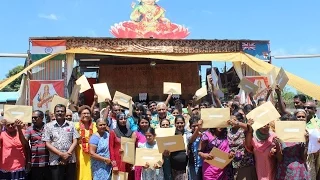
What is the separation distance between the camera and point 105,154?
17.1 ft

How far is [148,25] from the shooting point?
13.7 metres

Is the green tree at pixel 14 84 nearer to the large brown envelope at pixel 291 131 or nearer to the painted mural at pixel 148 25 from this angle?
the painted mural at pixel 148 25

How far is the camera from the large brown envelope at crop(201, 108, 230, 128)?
454cm

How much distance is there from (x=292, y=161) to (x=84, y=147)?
9.25 feet

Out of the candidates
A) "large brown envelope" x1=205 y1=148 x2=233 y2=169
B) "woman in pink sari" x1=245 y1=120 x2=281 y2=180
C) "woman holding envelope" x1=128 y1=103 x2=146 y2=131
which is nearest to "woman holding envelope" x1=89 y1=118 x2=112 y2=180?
"woman holding envelope" x1=128 y1=103 x2=146 y2=131

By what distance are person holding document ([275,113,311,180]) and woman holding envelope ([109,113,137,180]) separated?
195 centimetres

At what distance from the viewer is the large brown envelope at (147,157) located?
474cm

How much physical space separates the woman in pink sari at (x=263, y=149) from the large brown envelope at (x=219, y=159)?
291 millimetres

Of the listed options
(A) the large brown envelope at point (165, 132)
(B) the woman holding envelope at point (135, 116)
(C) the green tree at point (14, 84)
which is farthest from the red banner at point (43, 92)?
(C) the green tree at point (14, 84)

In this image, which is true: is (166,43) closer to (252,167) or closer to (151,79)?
(151,79)

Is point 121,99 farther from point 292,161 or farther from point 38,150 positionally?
point 292,161

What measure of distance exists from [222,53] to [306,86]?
2848mm

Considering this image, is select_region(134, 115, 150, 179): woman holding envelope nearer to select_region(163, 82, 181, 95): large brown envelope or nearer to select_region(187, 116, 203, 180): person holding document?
select_region(187, 116, 203, 180): person holding document

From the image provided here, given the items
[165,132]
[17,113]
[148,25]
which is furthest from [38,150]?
[148,25]
